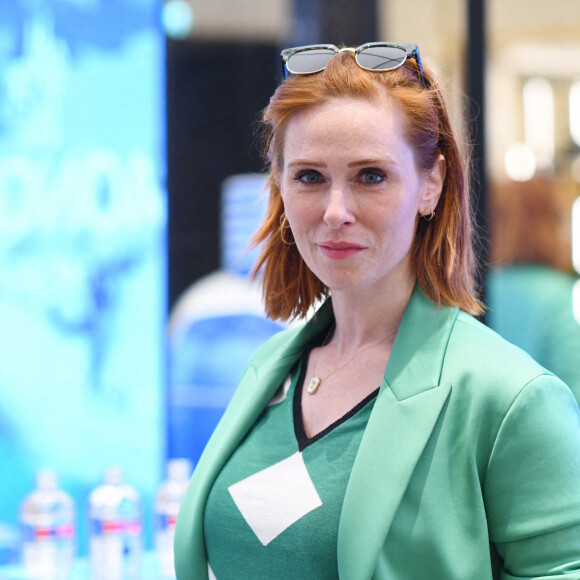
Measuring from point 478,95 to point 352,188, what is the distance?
2.47 meters

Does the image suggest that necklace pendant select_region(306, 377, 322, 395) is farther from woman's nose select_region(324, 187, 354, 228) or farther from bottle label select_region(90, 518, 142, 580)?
bottle label select_region(90, 518, 142, 580)

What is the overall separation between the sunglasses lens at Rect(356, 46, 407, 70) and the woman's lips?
29 cm

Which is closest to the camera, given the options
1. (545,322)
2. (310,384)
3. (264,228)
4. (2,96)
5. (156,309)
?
(310,384)

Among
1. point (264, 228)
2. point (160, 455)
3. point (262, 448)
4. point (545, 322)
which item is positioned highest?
point (264, 228)

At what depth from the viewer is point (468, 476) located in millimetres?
1367

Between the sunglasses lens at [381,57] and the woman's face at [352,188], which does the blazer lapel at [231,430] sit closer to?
the woman's face at [352,188]

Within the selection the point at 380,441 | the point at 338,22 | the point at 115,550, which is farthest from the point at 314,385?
the point at 338,22

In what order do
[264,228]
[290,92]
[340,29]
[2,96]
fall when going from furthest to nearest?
[340,29] < [2,96] < [264,228] < [290,92]

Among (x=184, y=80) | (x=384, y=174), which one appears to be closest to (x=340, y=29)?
(x=184, y=80)

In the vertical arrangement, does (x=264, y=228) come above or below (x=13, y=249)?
above

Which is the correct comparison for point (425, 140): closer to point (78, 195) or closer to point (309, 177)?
point (309, 177)

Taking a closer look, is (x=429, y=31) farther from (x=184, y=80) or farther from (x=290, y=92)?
(x=290, y=92)

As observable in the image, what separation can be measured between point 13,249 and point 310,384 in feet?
4.12

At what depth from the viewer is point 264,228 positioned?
5.97ft
